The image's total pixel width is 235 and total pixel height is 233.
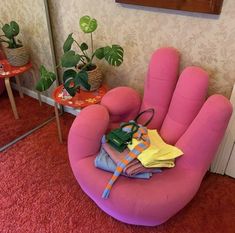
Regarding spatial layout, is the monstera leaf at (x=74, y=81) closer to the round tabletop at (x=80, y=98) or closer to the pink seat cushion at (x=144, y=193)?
the round tabletop at (x=80, y=98)

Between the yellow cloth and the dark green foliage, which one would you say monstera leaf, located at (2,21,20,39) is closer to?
the dark green foliage

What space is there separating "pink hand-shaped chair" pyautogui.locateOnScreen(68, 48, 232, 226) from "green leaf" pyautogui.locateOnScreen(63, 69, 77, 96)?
26cm

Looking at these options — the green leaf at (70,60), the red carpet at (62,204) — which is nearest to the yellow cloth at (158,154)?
the red carpet at (62,204)

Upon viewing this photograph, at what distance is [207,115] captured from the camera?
1.29 metres

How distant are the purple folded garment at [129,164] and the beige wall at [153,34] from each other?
0.64m

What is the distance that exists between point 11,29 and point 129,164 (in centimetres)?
143

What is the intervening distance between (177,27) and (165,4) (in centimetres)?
15

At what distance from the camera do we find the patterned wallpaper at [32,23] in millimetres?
2026

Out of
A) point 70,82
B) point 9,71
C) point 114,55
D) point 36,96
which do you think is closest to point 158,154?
point 114,55

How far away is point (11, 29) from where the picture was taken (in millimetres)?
1962

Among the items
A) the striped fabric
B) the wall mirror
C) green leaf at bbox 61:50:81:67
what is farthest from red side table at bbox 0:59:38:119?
the striped fabric

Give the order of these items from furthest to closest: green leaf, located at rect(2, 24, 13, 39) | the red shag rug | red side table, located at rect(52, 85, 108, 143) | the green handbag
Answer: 1. the red shag rug
2. green leaf, located at rect(2, 24, 13, 39)
3. red side table, located at rect(52, 85, 108, 143)
4. the green handbag

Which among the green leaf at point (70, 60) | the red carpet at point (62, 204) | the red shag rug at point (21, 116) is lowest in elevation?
the red carpet at point (62, 204)

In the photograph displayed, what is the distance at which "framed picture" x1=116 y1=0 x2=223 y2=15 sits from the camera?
1.32 metres
